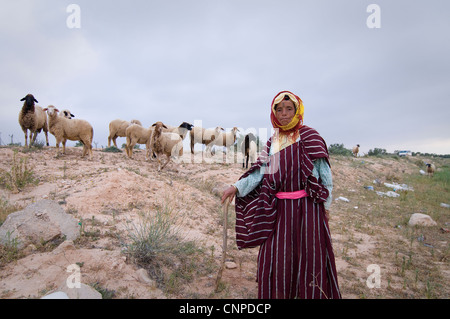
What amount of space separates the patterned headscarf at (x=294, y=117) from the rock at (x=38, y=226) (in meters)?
3.08

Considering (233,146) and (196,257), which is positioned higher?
(233,146)

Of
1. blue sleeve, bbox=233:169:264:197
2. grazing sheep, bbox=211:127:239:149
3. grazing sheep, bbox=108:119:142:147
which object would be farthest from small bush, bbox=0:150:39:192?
grazing sheep, bbox=211:127:239:149

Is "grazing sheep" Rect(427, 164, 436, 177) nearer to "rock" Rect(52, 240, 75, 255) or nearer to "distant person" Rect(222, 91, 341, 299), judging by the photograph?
"distant person" Rect(222, 91, 341, 299)

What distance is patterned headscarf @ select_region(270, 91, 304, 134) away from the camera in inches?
93.0

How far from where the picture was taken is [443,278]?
138 inches

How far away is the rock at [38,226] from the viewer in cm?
278

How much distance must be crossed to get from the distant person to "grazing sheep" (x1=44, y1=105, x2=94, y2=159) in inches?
345

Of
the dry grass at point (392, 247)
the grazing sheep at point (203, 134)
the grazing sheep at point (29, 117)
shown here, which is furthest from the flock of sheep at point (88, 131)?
the dry grass at point (392, 247)

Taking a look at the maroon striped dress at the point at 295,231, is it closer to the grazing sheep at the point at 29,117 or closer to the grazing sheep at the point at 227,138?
the grazing sheep at the point at 29,117

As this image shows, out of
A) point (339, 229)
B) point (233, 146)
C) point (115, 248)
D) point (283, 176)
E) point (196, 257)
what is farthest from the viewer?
point (233, 146)
